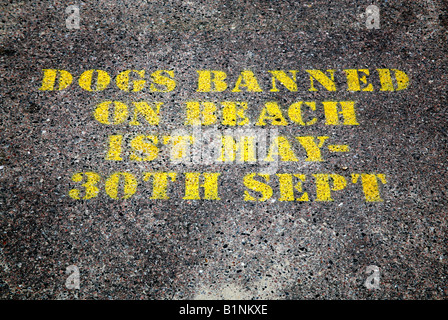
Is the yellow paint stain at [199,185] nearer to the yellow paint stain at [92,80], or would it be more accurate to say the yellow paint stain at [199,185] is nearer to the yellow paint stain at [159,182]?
the yellow paint stain at [159,182]

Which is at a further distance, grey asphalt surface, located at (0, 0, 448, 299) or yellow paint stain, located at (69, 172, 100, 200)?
yellow paint stain, located at (69, 172, 100, 200)

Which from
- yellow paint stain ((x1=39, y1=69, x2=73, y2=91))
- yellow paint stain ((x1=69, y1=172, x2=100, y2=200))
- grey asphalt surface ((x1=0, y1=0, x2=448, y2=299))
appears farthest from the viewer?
yellow paint stain ((x1=39, y1=69, x2=73, y2=91))

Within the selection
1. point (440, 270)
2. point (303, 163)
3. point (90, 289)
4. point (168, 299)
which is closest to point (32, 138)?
point (90, 289)

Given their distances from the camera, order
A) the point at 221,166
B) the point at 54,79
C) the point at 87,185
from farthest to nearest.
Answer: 1. the point at 54,79
2. the point at 221,166
3. the point at 87,185

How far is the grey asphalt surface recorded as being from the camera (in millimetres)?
3121

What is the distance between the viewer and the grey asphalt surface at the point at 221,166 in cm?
312

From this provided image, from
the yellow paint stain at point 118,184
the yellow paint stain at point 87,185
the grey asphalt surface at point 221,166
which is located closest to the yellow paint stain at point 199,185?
the grey asphalt surface at point 221,166

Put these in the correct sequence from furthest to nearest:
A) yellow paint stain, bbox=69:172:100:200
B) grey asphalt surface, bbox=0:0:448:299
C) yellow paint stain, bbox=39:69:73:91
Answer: yellow paint stain, bbox=39:69:73:91 < yellow paint stain, bbox=69:172:100:200 < grey asphalt surface, bbox=0:0:448:299

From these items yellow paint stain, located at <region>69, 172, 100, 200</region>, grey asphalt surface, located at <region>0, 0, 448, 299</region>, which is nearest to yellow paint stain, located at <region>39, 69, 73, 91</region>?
grey asphalt surface, located at <region>0, 0, 448, 299</region>

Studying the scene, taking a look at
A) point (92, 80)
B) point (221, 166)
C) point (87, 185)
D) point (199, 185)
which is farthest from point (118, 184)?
point (92, 80)

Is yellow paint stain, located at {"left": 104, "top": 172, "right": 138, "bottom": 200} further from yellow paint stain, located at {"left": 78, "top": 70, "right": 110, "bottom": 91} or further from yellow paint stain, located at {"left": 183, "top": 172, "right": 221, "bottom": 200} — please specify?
yellow paint stain, located at {"left": 78, "top": 70, "right": 110, "bottom": 91}

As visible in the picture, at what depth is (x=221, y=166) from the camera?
11.6 ft

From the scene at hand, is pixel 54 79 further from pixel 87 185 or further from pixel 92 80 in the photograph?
pixel 87 185
